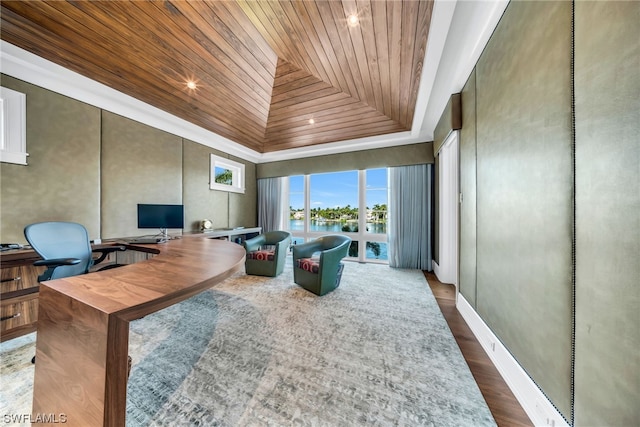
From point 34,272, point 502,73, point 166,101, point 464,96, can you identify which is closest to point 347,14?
point 502,73

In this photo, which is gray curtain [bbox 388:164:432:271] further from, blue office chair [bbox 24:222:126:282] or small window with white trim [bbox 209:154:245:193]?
blue office chair [bbox 24:222:126:282]

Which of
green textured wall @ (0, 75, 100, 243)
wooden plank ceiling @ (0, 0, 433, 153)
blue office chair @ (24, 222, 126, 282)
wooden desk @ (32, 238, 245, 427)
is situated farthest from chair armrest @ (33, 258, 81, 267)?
wooden plank ceiling @ (0, 0, 433, 153)

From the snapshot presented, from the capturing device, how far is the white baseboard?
42.2 inches

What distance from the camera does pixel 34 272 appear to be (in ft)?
6.80

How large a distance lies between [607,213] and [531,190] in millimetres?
475

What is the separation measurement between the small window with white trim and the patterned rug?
2805 mm

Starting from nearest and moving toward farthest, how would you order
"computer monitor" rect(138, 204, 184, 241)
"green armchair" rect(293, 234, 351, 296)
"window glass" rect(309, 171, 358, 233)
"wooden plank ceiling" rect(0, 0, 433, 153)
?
1. "wooden plank ceiling" rect(0, 0, 433, 153)
2. "green armchair" rect(293, 234, 351, 296)
3. "computer monitor" rect(138, 204, 184, 241)
4. "window glass" rect(309, 171, 358, 233)

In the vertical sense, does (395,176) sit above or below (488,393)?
above

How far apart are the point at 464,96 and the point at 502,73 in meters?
0.88

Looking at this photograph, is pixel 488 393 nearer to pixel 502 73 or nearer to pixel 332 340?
pixel 332 340

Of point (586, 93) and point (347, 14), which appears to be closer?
point (586, 93)

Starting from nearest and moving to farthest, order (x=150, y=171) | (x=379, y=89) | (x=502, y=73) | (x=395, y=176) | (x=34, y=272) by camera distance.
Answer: (x=502, y=73) → (x=34, y=272) → (x=379, y=89) → (x=150, y=171) → (x=395, y=176)

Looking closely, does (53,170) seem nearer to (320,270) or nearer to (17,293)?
(17,293)

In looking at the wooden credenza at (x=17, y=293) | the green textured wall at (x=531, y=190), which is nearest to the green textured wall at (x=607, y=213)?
the green textured wall at (x=531, y=190)
